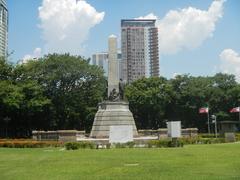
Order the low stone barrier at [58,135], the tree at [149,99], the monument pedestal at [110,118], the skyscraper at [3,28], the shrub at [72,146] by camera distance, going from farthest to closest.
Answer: the tree at [149,99]
the skyscraper at [3,28]
the monument pedestal at [110,118]
the low stone barrier at [58,135]
the shrub at [72,146]

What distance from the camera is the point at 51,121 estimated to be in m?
63.6

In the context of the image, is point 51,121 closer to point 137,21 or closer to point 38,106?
point 38,106

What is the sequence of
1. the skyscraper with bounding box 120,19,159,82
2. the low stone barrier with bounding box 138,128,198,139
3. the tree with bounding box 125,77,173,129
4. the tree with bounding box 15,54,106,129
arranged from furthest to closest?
1. the skyscraper with bounding box 120,19,159,82
2. the tree with bounding box 125,77,173,129
3. the tree with bounding box 15,54,106,129
4. the low stone barrier with bounding box 138,128,198,139

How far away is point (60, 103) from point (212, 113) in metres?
23.3

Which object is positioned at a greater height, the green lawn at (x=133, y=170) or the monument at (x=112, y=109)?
the monument at (x=112, y=109)

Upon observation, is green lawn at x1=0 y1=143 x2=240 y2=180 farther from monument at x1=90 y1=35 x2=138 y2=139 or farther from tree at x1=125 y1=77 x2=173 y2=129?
tree at x1=125 y1=77 x2=173 y2=129

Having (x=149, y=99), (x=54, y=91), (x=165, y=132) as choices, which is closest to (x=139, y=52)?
(x=149, y=99)

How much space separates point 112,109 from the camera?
42.2m

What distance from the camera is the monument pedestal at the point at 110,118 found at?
135 ft

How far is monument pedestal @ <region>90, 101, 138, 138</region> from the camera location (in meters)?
41.2

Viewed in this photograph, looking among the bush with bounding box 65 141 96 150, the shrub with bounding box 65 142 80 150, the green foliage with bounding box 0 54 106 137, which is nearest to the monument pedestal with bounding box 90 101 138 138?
the bush with bounding box 65 141 96 150

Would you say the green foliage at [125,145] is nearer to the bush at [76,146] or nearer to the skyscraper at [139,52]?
→ the bush at [76,146]

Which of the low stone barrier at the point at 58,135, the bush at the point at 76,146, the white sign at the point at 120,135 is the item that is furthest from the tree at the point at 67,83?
the bush at the point at 76,146

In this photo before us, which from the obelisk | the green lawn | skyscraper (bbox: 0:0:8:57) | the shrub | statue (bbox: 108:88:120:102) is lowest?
the green lawn
